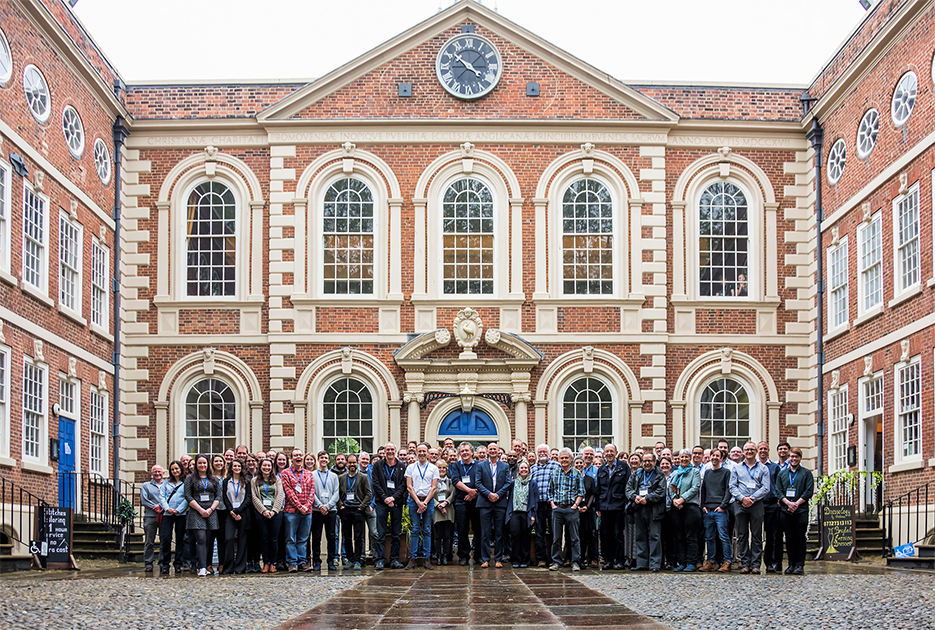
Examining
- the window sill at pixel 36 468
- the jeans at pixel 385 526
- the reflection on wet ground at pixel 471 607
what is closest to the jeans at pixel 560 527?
the jeans at pixel 385 526

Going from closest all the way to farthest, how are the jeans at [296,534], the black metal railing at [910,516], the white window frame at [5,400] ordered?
the jeans at [296,534], the black metal railing at [910,516], the white window frame at [5,400]

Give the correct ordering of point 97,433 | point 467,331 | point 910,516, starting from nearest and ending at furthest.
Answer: point 910,516 < point 97,433 < point 467,331

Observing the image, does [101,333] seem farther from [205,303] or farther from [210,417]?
[210,417]

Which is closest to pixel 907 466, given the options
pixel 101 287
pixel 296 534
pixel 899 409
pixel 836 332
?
pixel 899 409

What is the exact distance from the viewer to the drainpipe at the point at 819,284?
992 inches

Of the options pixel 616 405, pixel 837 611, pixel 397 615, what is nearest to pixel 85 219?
pixel 616 405

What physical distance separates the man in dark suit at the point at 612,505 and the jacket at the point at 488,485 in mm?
1224

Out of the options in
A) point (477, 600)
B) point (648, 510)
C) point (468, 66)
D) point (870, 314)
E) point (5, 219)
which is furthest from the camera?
point (468, 66)

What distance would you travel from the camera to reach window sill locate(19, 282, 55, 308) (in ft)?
68.9

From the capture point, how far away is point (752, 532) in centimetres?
1652

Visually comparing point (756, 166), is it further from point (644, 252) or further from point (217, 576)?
point (217, 576)

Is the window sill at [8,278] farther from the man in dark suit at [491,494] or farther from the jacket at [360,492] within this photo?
the man in dark suit at [491,494]

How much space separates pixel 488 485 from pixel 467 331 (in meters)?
7.83

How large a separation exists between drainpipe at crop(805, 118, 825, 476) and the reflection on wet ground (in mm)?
11534
